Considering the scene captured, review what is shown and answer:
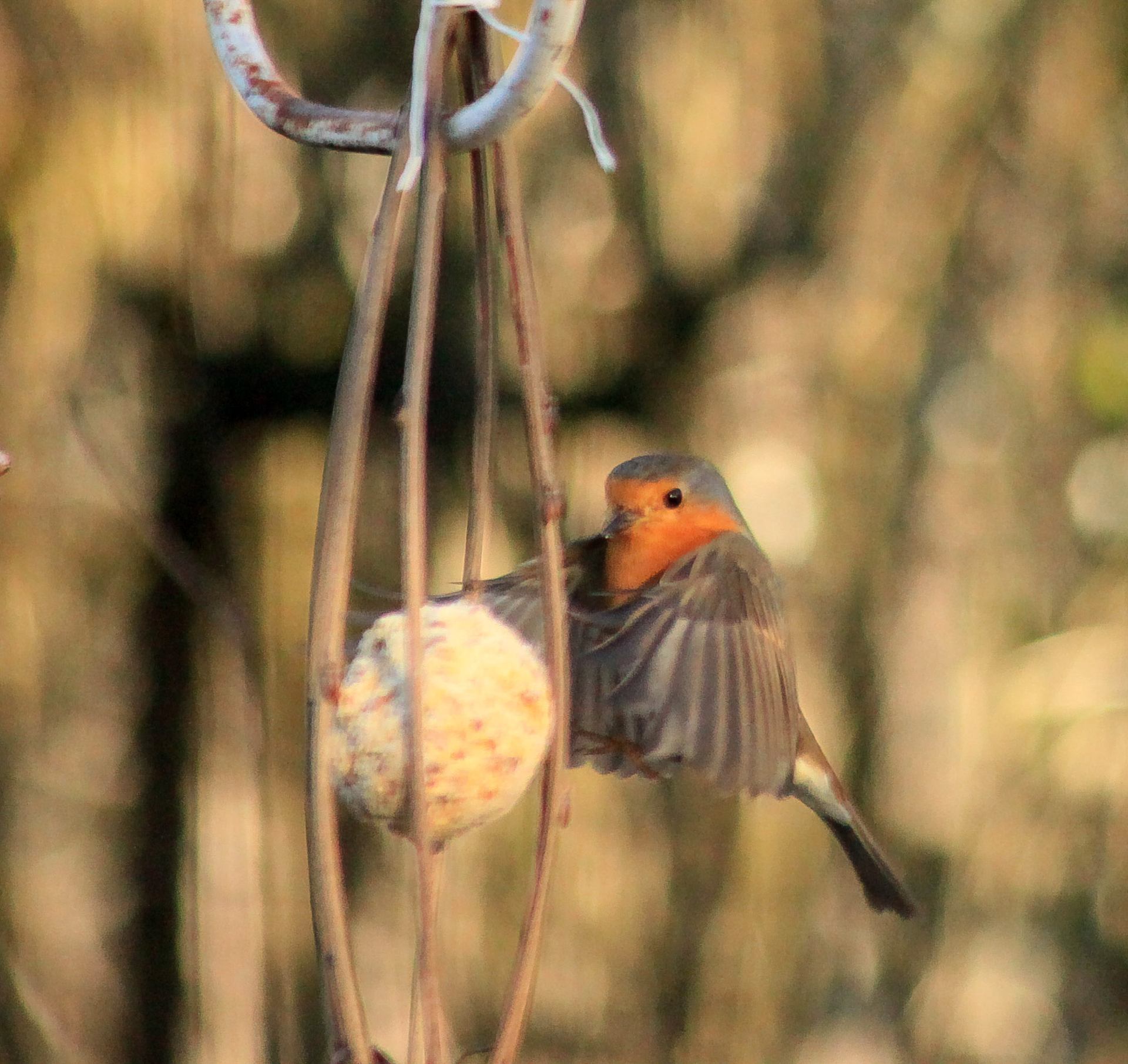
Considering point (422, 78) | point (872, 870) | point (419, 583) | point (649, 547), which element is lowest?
point (872, 870)

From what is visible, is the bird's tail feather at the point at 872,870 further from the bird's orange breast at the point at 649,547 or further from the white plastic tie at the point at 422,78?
the white plastic tie at the point at 422,78

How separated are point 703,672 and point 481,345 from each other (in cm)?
50

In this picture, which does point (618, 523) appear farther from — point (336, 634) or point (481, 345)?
point (336, 634)

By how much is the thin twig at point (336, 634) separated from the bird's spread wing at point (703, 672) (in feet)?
1.69

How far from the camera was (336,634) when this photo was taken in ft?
2.67

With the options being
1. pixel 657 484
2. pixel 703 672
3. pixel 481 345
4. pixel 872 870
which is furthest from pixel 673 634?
pixel 872 870

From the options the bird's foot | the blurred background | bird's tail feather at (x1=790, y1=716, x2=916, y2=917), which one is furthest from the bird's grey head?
the blurred background

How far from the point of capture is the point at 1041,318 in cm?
218

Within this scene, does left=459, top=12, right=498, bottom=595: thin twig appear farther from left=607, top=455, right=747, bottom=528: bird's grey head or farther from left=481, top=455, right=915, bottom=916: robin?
left=607, top=455, right=747, bottom=528: bird's grey head

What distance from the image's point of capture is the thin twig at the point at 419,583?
80 cm

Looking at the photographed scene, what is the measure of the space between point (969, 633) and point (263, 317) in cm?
120

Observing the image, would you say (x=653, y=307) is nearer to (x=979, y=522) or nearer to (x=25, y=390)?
(x=979, y=522)

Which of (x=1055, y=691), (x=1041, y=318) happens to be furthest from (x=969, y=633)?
(x=1041, y=318)

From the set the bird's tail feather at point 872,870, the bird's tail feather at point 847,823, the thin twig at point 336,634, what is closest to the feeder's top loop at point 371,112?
the thin twig at point 336,634
